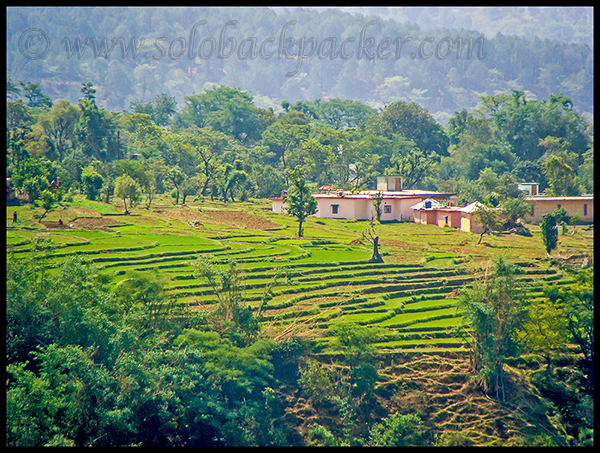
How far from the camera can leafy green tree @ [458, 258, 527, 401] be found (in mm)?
23406

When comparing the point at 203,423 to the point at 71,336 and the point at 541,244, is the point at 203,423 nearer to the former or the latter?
the point at 71,336

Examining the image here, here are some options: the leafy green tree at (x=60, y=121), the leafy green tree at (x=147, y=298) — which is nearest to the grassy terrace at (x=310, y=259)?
the leafy green tree at (x=147, y=298)

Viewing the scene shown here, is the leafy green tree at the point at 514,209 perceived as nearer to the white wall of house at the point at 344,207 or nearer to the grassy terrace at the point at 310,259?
the grassy terrace at the point at 310,259

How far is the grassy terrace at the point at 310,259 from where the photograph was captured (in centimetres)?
2697

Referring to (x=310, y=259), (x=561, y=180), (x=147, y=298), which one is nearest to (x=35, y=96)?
(x=561, y=180)

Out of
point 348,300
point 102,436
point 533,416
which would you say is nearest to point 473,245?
point 348,300

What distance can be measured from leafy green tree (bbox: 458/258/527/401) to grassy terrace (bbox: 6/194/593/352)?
151 cm

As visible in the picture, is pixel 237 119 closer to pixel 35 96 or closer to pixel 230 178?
pixel 35 96

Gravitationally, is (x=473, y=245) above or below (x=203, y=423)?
above

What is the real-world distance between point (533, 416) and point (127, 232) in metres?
25.6

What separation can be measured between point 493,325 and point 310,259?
12.7 meters

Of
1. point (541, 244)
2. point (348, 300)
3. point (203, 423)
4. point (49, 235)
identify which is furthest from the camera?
point (541, 244)

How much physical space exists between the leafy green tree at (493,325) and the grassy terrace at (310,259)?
1.51 meters

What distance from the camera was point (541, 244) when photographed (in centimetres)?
4112
